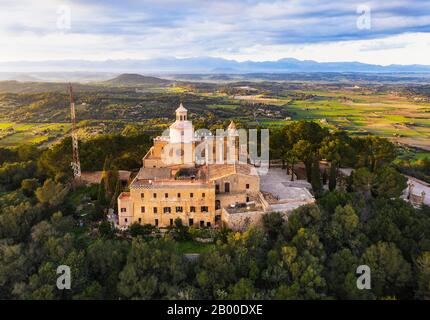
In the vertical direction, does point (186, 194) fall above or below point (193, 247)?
above

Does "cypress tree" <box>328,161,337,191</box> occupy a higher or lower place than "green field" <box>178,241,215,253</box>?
higher

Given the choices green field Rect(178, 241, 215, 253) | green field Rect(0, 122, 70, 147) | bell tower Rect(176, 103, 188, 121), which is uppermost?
Result: bell tower Rect(176, 103, 188, 121)

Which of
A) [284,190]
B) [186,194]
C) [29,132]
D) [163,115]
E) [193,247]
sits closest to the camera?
[193,247]

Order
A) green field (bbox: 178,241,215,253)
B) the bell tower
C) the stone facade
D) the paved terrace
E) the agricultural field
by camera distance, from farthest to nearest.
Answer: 1. the agricultural field
2. the bell tower
3. the paved terrace
4. the stone facade
5. green field (bbox: 178,241,215,253)

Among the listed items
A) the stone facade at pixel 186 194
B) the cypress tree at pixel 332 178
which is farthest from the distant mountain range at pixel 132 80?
the cypress tree at pixel 332 178

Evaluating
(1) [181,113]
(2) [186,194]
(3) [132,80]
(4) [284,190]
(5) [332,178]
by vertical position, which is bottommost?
(4) [284,190]

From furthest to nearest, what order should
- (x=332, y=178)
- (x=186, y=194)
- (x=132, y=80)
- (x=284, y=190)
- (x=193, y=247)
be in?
(x=132, y=80) → (x=332, y=178) → (x=284, y=190) → (x=186, y=194) → (x=193, y=247)

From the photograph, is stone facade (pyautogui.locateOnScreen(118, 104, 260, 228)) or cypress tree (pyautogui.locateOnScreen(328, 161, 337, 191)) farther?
cypress tree (pyautogui.locateOnScreen(328, 161, 337, 191))

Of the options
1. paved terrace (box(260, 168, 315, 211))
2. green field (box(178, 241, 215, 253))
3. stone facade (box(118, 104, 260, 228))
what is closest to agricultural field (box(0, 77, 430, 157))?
paved terrace (box(260, 168, 315, 211))

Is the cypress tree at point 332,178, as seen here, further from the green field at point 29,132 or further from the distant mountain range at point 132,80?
the distant mountain range at point 132,80

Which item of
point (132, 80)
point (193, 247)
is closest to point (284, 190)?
point (193, 247)

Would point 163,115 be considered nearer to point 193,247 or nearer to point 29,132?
point 29,132

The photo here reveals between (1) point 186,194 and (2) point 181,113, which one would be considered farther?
(2) point 181,113

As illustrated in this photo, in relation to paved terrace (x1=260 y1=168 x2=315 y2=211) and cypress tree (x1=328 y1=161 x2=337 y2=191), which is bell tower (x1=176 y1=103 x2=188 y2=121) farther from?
cypress tree (x1=328 y1=161 x2=337 y2=191)
